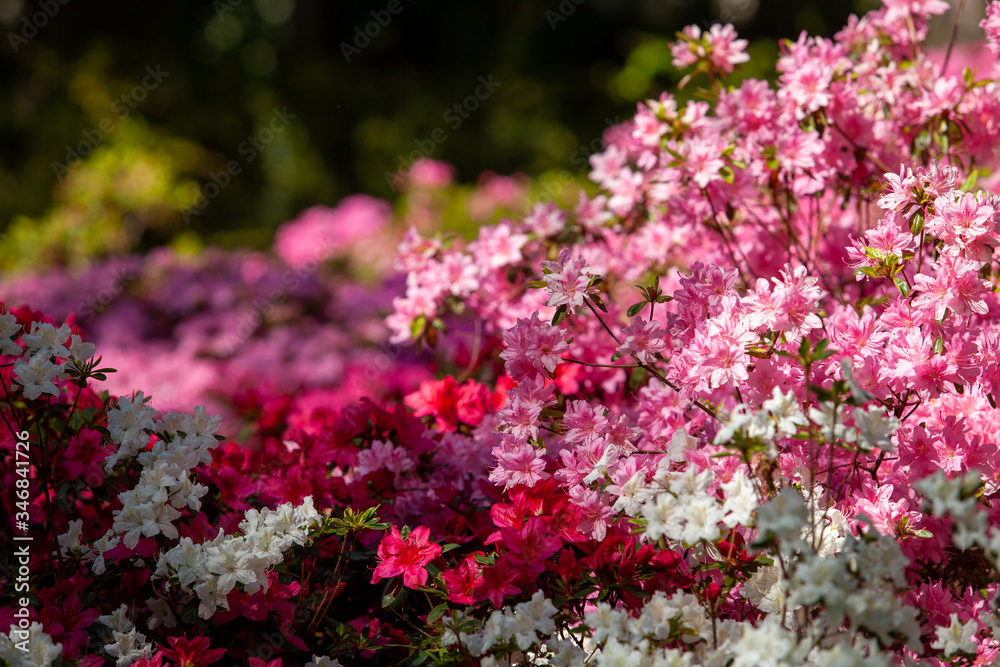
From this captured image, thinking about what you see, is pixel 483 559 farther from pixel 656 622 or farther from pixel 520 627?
pixel 656 622

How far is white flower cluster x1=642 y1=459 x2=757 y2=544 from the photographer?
51.6 inches

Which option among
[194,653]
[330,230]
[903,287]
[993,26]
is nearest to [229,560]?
[194,653]

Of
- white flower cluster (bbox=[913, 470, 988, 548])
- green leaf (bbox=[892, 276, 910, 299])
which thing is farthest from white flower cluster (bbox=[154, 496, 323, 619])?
green leaf (bbox=[892, 276, 910, 299])

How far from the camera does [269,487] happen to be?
6.05ft

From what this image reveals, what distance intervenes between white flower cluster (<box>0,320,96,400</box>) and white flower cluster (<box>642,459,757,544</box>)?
1.16m

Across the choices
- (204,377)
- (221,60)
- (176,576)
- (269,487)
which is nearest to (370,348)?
(204,377)

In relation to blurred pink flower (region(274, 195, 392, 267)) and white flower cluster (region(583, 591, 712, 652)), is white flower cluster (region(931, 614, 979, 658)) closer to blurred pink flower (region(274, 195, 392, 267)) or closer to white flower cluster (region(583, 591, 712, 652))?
white flower cluster (region(583, 591, 712, 652))

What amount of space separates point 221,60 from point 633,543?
32.1 feet

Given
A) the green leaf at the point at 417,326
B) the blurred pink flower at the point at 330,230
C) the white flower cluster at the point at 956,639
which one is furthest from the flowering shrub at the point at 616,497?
the blurred pink flower at the point at 330,230

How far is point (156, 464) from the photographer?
159 cm

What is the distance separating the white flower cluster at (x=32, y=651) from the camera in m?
1.30

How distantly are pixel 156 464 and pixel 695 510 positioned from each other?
1.02m

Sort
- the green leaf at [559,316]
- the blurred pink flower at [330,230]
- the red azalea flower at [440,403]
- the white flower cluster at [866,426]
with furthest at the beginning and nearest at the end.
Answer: the blurred pink flower at [330,230] → the red azalea flower at [440,403] → the green leaf at [559,316] → the white flower cluster at [866,426]

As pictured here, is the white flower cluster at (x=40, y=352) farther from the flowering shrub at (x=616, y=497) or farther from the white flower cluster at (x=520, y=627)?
the white flower cluster at (x=520, y=627)
